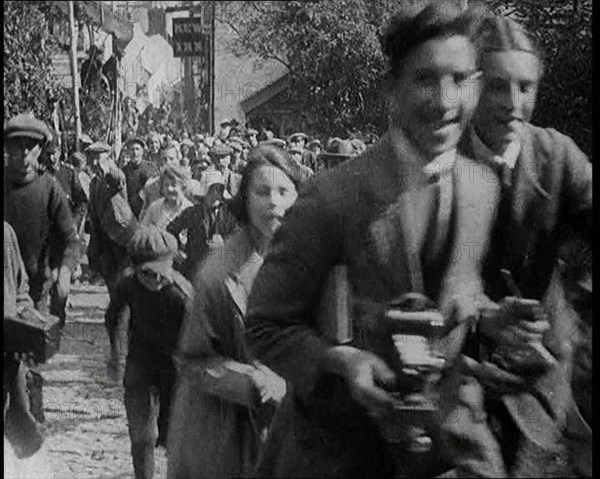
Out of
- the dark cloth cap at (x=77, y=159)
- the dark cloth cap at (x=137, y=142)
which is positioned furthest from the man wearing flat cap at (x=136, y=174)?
the dark cloth cap at (x=77, y=159)

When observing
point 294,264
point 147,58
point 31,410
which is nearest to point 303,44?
point 147,58

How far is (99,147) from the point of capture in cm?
230

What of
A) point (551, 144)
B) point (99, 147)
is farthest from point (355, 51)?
point (99, 147)

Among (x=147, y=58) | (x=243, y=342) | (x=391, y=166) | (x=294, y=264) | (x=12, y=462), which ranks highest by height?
(x=147, y=58)

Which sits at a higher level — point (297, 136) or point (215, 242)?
point (297, 136)

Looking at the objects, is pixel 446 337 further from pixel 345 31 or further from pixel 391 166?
pixel 345 31

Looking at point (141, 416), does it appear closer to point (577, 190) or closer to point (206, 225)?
point (206, 225)

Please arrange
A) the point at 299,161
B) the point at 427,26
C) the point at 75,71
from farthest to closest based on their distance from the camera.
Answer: the point at 75,71 → the point at 299,161 → the point at 427,26

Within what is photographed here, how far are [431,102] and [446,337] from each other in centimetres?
46

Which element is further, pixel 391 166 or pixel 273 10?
pixel 273 10

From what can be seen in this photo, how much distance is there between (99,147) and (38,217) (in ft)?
0.65

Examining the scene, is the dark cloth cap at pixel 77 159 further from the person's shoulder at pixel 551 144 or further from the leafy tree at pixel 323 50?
the person's shoulder at pixel 551 144

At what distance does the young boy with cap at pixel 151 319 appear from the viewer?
87.7 inches

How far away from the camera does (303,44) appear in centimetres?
232
